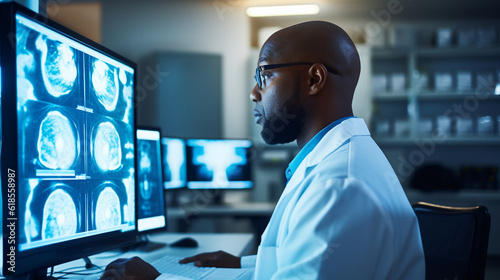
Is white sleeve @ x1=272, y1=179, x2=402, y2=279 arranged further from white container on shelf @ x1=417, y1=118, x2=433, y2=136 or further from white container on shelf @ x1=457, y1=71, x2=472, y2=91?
white container on shelf @ x1=457, y1=71, x2=472, y2=91

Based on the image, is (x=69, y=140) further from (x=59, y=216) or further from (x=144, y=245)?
(x=144, y=245)

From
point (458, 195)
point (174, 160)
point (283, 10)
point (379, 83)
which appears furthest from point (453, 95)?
point (174, 160)

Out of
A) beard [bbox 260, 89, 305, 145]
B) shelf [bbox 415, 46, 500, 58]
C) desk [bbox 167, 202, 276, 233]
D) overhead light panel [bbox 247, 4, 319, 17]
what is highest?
overhead light panel [bbox 247, 4, 319, 17]

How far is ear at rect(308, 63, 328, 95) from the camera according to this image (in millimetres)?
1037

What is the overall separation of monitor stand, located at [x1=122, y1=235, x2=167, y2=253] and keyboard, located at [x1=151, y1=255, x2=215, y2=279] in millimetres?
310

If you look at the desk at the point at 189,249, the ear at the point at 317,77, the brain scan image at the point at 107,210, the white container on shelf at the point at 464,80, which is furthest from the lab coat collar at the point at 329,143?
the white container on shelf at the point at 464,80

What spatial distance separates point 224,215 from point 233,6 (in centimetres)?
207

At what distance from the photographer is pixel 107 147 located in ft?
3.45

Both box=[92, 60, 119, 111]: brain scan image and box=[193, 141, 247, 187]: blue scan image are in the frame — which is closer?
box=[92, 60, 119, 111]: brain scan image

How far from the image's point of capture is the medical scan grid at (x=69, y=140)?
2.52ft

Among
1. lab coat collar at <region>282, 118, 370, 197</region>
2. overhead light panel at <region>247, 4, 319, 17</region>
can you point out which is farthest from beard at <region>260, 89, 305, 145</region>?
overhead light panel at <region>247, 4, 319, 17</region>

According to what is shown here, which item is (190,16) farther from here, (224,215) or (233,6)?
(224,215)

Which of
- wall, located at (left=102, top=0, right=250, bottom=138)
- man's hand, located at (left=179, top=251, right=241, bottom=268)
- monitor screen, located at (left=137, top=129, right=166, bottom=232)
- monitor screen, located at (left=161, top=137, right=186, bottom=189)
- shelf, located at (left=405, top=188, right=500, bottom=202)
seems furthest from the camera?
wall, located at (left=102, top=0, right=250, bottom=138)

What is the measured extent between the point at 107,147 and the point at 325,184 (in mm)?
550
